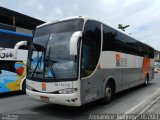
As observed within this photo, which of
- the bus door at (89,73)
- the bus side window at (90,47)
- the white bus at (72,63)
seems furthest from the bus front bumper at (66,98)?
the bus side window at (90,47)

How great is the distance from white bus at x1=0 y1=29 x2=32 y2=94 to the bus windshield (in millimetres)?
3679

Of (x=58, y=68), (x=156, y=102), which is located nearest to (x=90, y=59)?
(x=58, y=68)

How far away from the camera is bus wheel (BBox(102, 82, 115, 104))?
1031 cm

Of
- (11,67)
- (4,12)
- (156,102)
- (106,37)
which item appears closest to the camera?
(106,37)

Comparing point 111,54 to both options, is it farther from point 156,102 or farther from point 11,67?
point 11,67

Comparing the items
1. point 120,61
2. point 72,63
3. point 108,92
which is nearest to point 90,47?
point 72,63

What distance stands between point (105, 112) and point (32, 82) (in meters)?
2.67

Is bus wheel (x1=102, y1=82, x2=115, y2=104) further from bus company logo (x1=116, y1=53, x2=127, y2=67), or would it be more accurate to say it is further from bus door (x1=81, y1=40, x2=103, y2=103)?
bus company logo (x1=116, y1=53, x2=127, y2=67)

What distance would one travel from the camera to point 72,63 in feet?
26.5

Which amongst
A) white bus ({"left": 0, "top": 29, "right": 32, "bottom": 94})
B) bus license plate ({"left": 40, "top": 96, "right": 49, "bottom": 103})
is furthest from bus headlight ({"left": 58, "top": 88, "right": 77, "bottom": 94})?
white bus ({"left": 0, "top": 29, "right": 32, "bottom": 94})

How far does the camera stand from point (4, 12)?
25641mm

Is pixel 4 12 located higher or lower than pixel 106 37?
higher

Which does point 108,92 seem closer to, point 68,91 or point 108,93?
point 108,93

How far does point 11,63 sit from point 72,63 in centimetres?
615
